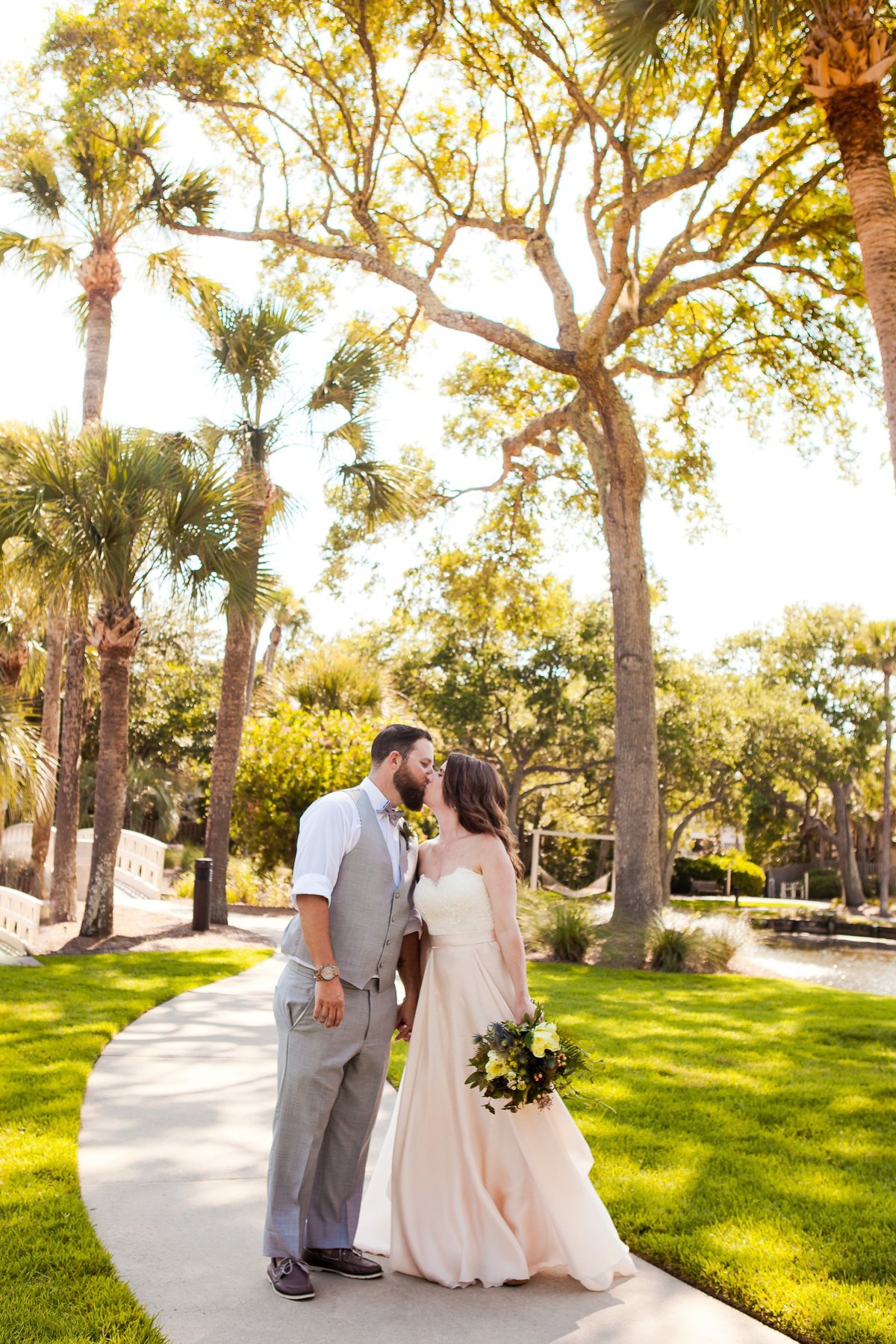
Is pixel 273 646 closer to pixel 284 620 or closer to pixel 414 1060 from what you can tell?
pixel 284 620

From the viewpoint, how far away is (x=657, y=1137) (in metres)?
5.82

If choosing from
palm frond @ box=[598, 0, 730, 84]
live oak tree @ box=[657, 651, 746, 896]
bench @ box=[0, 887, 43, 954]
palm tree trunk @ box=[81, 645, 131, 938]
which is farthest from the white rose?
live oak tree @ box=[657, 651, 746, 896]

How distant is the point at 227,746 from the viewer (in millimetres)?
15727

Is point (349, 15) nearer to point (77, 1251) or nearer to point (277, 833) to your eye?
point (277, 833)

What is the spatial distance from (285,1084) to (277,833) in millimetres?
15451

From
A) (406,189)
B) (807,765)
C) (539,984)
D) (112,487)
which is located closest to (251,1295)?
(539,984)

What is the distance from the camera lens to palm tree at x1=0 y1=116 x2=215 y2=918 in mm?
15203

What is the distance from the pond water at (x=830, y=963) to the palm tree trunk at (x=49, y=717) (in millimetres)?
10854

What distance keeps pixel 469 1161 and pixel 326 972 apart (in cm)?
96

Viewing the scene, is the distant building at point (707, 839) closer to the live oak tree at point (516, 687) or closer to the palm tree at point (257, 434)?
the live oak tree at point (516, 687)

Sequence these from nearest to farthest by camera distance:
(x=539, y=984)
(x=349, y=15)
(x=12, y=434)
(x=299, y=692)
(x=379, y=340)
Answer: (x=539, y=984)
(x=12, y=434)
(x=349, y=15)
(x=379, y=340)
(x=299, y=692)

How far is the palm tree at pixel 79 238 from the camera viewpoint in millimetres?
15203

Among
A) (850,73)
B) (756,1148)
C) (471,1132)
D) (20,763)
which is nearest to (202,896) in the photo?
(20,763)

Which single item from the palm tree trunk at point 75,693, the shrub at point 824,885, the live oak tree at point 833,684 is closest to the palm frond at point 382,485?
the palm tree trunk at point 75,693
